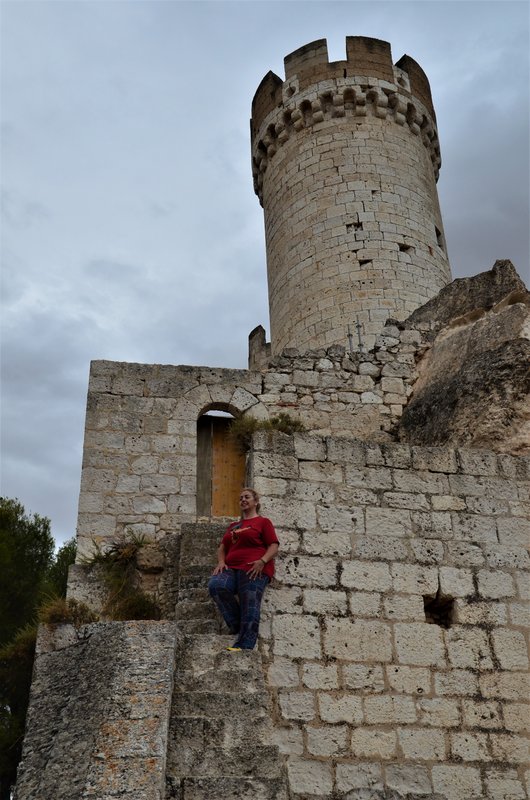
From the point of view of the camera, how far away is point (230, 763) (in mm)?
4949

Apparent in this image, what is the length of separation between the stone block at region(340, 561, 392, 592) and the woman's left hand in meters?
0.72

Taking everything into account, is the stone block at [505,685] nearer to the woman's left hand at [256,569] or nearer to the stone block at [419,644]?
the stone block at [419,644]

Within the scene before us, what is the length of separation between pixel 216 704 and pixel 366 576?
1.74 metres

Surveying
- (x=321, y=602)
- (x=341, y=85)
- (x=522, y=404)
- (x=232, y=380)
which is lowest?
(x=321, y=602)

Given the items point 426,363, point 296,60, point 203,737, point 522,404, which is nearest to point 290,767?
point 203,737

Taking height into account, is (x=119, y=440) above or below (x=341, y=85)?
below

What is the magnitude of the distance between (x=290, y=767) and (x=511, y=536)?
8.73 ft

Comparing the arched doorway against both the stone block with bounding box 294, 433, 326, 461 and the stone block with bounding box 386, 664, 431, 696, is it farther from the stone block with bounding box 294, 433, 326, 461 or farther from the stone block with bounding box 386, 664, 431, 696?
the stone block with bounding box 386, 664, 431, 696

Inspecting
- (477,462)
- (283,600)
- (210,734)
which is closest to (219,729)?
(210,734)

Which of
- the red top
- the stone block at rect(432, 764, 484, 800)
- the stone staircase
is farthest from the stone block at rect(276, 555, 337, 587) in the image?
the stone block at rect(432, 764, 484, 800)

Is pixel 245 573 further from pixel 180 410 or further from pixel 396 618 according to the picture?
pixel 180 410

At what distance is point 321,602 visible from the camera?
6.32 metres

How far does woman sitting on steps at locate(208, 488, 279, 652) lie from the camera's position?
595 cm

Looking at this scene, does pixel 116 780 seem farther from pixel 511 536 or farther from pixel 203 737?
pixel 511 536
